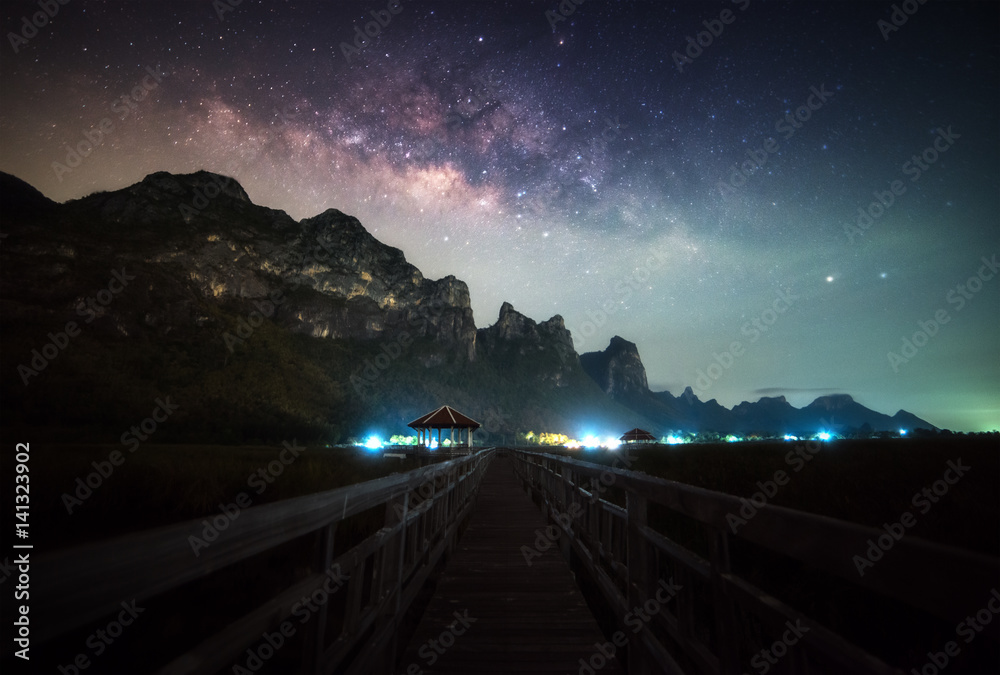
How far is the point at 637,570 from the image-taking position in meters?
3.03

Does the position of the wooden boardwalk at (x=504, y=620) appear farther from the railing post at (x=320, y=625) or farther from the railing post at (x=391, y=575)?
the railing post at (x=320, y=625)

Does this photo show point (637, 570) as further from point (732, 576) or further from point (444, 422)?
point (444, 422)

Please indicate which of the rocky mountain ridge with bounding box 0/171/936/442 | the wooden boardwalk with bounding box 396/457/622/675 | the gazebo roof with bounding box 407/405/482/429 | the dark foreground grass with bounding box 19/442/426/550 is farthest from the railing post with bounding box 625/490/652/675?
the rocky mountain ridge with bounding box 0/171/936/442

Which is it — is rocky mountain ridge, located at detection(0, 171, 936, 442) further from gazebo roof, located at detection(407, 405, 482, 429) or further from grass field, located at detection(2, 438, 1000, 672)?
grass field, located at detection(2, 438, 1000, 672)

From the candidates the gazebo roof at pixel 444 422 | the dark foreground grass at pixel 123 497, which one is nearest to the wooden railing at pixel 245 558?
the dark foreground grass at pixel 123 497

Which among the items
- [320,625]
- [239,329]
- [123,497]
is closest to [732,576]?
[320,625]

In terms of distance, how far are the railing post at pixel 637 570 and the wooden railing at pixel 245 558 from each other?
66.6 inches

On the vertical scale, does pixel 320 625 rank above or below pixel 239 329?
below

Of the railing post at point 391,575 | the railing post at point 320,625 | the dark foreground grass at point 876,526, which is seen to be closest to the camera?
the railing post at point 320,625

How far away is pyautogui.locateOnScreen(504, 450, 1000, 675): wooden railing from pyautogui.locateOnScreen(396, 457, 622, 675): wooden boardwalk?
1.72 feet

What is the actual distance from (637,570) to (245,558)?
2.44 meters

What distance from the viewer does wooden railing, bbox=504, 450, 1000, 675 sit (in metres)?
0.83

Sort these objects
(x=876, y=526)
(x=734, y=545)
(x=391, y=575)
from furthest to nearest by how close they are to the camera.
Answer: (x=876, y=526) → (x=734, y=545) → (x=391, y=575)

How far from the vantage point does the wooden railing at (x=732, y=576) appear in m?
0.83
